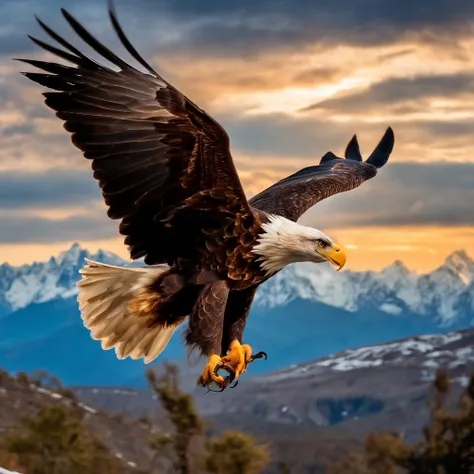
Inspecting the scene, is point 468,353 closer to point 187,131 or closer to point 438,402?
point 438,402

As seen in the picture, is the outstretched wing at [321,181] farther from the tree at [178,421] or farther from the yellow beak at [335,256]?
the tree at [178,421]

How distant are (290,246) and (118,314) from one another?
56.2 inches

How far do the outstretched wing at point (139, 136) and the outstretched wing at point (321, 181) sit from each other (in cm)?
112

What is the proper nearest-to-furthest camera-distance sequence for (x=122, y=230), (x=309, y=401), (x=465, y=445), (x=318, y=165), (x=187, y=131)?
1. (x=187, y=131)
2. (x=122, y=230)
3. (x=318, y=165)
4. (x=465, y=445)
5. (x=309, y=401)

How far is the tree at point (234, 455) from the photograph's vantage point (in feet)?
55.9

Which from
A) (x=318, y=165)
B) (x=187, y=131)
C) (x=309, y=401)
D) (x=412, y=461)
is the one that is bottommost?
(x=412, y=461)

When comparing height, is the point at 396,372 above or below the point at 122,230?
above

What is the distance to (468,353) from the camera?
121938 millimetres

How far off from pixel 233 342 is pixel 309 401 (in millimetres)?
115469

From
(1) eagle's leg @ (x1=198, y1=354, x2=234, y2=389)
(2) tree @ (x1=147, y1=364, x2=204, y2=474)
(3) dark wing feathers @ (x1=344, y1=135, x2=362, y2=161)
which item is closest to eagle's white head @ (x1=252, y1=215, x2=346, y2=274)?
(1) eagle's leg @ (x1=198, y1=354, x2=234, y2=389)

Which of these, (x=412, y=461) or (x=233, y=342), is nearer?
(x=233, y=342)

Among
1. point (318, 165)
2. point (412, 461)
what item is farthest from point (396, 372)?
point (318, 165)

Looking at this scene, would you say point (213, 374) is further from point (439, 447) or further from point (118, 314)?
point (439, 447)

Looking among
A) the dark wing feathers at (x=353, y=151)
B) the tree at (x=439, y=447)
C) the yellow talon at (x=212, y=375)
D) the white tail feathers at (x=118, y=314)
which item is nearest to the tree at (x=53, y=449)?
the tree at (x=439, y=447)
